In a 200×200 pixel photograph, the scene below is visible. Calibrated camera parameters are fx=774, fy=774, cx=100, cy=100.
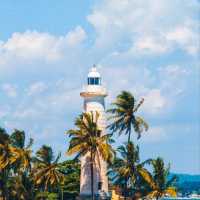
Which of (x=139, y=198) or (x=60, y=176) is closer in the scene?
(x=139, y=198)

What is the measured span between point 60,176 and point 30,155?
18.0 feet

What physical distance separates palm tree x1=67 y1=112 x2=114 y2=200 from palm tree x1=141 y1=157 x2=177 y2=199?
6367 millimetres

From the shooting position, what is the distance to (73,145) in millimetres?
98000

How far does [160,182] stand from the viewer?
329ft

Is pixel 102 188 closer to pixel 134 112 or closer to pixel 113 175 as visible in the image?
pixel 113 175

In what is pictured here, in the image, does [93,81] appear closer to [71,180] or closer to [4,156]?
[71,180]

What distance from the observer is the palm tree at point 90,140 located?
9675cm

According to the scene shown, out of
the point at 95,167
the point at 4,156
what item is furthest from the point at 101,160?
the point at 4,156

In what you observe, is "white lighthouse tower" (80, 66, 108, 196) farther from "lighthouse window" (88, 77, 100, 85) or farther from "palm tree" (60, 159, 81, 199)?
"palm tree" (60, 159, 81, 199)

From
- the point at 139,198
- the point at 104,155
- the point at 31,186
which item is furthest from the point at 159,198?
the point at 31,186

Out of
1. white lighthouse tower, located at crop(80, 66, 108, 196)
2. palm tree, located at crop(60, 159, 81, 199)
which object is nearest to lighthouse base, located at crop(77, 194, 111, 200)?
white lighthouse tower, located at crop(80, 66, 108, 196)

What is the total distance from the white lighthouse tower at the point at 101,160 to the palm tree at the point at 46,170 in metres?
9.05

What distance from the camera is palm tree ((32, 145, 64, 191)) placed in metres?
107

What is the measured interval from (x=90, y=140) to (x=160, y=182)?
36.1 feet
